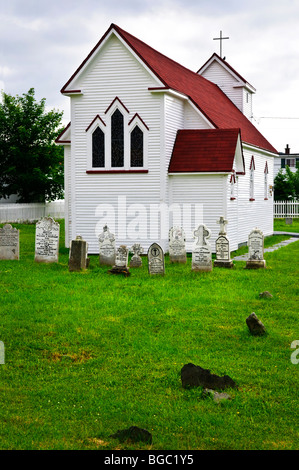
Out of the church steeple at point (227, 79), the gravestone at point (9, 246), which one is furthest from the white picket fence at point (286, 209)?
the gravestone at point (9, 246)

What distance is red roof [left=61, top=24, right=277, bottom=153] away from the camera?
2309 centimetres

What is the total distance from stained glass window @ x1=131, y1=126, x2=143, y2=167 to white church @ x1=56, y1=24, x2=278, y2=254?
38 millimetres

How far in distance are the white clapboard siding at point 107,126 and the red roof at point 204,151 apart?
39.4 inches

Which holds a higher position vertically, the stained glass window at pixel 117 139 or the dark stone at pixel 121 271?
the stained glass window at pixel 117 139

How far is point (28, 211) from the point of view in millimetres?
44438

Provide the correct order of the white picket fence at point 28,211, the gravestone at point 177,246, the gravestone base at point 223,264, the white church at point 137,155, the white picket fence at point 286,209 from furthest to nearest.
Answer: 1. the white picket fence at point 286,209
2. the white picket fence at point 28,211
3. the white church at point 137,155
4. the gravestone at point 177,246
5. the gravestone base at point 223,264

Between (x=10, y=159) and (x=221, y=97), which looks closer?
(x=221, y=97)

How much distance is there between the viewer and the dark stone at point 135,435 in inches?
239

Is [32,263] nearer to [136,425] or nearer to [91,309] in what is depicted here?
[91,309]

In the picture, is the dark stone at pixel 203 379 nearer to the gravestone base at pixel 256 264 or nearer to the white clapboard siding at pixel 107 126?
the gravestone base at pixel 256 264

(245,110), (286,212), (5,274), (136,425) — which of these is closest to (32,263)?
(5,274)

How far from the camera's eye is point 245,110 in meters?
36.5

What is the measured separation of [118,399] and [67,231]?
60.6ft

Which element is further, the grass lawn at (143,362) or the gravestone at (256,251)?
the gravestone at (256,251)
